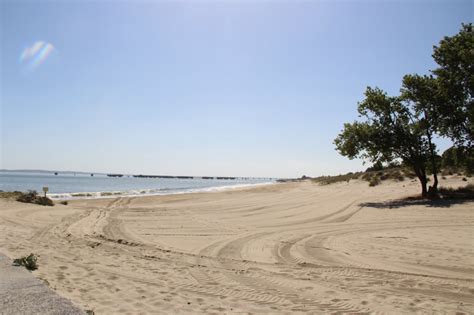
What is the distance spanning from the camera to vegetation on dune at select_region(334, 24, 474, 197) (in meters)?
23.1

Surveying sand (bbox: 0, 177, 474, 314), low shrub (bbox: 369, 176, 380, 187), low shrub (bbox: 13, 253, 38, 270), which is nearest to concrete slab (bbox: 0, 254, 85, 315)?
sand (bbox: 0, 177, 474, 314)

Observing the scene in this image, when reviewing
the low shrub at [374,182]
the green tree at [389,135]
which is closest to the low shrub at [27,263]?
the green tree at [389,135]

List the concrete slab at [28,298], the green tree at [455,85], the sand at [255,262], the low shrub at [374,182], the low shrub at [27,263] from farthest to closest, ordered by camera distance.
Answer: the low shrub at [374,182]
the green tree at [455,85]
the low shrub at [27,263]
the sand at [255,262]
the concrete slab at [28,298]

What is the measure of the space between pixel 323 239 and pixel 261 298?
21.1 ft

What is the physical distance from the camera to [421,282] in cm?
742

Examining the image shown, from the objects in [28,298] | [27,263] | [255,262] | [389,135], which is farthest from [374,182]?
[28,298]

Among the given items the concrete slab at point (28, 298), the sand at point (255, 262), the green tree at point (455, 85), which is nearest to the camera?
the concrete slab at point (28, 298)

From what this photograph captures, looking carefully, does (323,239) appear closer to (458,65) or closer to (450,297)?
(450,297)

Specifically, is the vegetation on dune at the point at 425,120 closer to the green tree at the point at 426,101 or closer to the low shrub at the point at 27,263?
the green tree at the point at 426,101

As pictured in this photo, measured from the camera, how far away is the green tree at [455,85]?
2272 cm

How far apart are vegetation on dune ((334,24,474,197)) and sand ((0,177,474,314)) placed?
349 inches

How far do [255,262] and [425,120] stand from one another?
817 inches

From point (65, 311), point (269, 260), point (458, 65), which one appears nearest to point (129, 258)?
point (269, 260)

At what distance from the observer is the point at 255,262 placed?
9.39 metres
